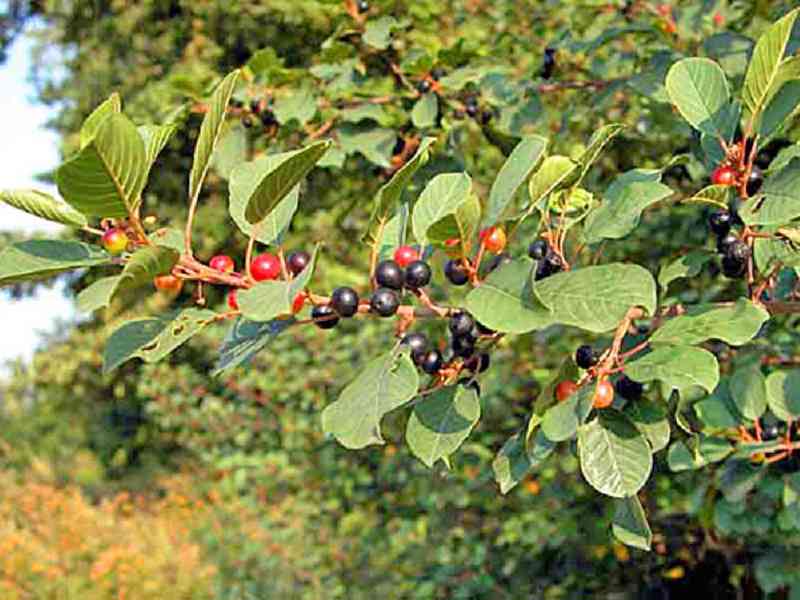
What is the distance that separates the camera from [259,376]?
505cm

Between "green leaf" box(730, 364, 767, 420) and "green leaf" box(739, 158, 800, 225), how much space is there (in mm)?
532

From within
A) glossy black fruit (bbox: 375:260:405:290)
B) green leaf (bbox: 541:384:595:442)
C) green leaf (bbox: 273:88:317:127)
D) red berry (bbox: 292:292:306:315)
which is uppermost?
red berry (bbox: 292:292:306:315)

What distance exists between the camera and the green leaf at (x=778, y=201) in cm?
104

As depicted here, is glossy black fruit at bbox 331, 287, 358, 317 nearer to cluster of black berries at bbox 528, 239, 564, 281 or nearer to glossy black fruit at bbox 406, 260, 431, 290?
glossy black fruit at bbox 406, 260, 431, 290

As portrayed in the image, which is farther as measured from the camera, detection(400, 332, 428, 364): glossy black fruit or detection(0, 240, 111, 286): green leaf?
detection(400, 332, 428, 364): glossy black fruit

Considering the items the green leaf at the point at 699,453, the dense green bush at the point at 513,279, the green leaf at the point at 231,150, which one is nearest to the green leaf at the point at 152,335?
the dense green bush at the point at 513,279

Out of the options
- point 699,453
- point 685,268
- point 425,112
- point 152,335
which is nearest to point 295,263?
point 152,335

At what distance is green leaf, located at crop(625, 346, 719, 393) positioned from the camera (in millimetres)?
969

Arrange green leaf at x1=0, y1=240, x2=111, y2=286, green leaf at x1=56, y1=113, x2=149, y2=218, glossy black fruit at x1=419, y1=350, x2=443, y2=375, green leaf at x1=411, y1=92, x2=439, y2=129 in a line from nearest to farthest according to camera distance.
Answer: green leaf at x1=56, y1=113, x2=149, y2=218
green leaf at x1=0, y1=240, x2=111, y2=286
glossy black fruit at x1=419, y1=350, x2=443, y2=375
green leaf at x1=411, y1=92, x2=439, y2=129

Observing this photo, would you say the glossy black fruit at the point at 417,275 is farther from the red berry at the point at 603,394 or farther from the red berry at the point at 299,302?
the red berry at the point at 603,394

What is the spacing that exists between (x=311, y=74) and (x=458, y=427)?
4.24ft

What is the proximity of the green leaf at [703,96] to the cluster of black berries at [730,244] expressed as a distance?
10 cm

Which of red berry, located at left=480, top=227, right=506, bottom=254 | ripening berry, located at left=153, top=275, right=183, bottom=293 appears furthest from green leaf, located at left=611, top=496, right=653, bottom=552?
ripening berry, located at left=153, top=275, right=183, bottom=293

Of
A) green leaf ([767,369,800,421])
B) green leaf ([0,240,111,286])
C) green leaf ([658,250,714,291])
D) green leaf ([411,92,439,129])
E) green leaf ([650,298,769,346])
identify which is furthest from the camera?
green leaf ([411,92,439,129])
